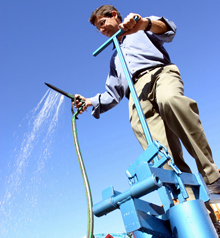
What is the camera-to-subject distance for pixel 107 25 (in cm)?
255

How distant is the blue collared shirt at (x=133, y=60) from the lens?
215 cm

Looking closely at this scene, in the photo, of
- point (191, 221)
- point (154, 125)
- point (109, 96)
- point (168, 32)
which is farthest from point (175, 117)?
point (109, 96)

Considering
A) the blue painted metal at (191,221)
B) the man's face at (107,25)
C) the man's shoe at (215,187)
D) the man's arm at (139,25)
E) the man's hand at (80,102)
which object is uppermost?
the man's face at (107,25)

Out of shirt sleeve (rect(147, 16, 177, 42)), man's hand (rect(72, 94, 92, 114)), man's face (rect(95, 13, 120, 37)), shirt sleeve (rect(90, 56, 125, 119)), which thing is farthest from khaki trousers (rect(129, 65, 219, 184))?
man's face (rect(95, 13, 120, 37))

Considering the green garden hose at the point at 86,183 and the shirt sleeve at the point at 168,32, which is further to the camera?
the shirt sleeve at the point at 168,32

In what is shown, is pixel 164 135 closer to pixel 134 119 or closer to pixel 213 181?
pixel 134 119

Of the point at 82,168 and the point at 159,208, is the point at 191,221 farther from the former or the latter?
the point at 82,168

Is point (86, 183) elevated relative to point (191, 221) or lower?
elevated

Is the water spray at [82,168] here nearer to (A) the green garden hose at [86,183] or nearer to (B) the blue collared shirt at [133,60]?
(A) the green garden hose at [86,183]

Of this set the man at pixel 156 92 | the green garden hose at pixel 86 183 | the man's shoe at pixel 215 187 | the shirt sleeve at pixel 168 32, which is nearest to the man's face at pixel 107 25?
the man at pixel 156 92

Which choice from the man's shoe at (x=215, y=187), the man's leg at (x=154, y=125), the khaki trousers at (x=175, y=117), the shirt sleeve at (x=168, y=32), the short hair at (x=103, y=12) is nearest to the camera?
the man's shoe at (x=215, y=187)

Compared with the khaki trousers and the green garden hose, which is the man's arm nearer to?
the khaki trousers

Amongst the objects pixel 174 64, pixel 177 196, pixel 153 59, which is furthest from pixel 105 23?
pixel 177 196

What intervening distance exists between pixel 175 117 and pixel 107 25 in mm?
1418
